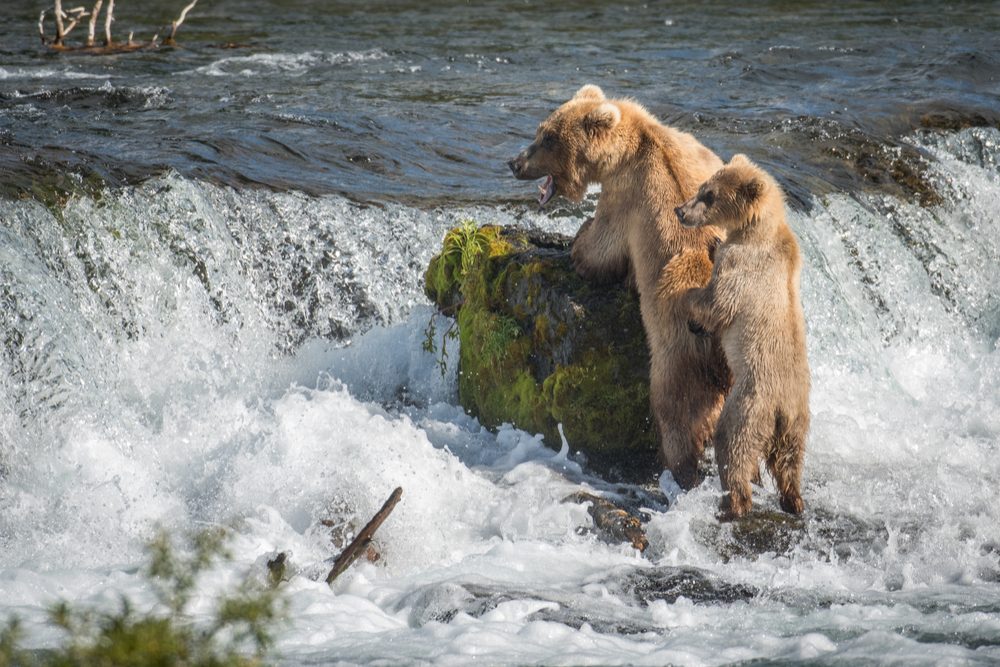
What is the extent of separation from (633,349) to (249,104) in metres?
8.45

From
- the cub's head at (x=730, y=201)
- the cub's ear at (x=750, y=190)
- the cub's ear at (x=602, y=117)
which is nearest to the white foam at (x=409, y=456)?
the cub's head at (x=730, y=201)

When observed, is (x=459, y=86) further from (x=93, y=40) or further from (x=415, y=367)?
(x=415, y=367)

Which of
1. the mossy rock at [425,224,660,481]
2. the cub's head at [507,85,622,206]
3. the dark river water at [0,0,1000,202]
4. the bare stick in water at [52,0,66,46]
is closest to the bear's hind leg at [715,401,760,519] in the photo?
the mossy rock at [425,224,660,481]

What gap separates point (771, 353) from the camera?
22.7ft

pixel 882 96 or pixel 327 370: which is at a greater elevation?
pixel 882 96

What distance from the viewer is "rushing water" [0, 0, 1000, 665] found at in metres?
6.42

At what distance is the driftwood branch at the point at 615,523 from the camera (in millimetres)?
7164

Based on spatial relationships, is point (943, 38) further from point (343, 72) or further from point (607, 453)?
point (607, 453)

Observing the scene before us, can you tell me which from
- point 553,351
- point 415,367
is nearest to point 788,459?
point 553,351

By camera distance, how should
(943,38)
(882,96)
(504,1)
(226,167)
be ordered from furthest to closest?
(504,1), (943,38), (882,96), (226,167)

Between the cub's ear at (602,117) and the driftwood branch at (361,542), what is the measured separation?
2564mm

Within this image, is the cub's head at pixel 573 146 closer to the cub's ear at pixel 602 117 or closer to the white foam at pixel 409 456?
the cub's ear at pixel 602 117

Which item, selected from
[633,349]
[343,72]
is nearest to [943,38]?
[343,72]

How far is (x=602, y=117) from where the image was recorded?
7586mm
